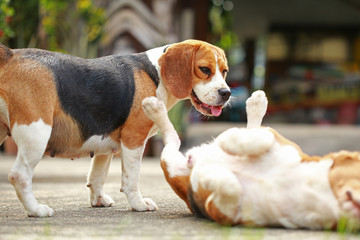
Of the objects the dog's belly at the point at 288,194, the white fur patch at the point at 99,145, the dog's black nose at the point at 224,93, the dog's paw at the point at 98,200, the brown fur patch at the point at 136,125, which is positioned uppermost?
the dog's black nose at the point at 224,93

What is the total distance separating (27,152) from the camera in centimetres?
302

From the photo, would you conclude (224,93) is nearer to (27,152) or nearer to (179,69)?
(179,69)

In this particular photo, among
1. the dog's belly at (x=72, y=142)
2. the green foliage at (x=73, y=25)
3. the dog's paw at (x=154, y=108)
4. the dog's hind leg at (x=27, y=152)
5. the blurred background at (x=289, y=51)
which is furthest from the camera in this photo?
the blurred background at (x=289, y=51)

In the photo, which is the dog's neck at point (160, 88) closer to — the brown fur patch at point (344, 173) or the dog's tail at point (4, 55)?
the dog's tail at point (4, 55)

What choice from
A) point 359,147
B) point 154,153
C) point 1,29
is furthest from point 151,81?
point 359,147

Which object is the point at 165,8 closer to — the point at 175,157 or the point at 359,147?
the point at 359,147

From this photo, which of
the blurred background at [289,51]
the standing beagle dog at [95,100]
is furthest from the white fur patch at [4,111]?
the blurred background at [289,51]

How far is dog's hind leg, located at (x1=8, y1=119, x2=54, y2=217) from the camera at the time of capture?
2.99 m

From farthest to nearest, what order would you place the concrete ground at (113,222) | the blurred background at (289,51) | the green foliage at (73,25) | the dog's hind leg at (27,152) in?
the blurred background at (289,51)
the green foliage at (73,25)
the dog's hind leg at (27,152)
the concrete ground at (113,222)

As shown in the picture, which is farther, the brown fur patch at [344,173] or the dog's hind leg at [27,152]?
the dog's hind leg at [27,152]

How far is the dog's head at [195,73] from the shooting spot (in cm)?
354

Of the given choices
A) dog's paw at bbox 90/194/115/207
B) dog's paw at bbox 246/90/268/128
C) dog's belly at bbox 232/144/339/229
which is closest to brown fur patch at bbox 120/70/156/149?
dog's paw at bbox 90/194/115/207

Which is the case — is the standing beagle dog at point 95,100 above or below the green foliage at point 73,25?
below

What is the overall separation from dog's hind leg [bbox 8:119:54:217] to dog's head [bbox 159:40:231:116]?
86 cm
